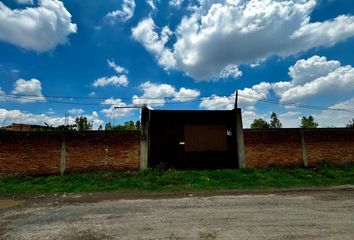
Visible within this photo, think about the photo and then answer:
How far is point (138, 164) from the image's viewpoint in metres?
13.0

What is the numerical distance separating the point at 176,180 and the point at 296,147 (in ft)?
23.3

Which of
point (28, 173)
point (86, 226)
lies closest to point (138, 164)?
point (28, 173)

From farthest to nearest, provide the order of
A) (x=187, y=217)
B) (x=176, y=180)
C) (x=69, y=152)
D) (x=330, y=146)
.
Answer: (x=330, y=146) → (x=69, y=152) → (x=176, y=180) → (x=187, y=217)

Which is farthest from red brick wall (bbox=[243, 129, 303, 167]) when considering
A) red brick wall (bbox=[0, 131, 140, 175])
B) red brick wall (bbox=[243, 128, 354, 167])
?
red brick wall (bbox=[0, 131, 140, 175])

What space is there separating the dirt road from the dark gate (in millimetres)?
4917

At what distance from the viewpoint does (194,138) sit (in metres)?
13.9

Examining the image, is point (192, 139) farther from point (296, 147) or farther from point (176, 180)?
point (296, 147)

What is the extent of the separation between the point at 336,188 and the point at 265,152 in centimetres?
441

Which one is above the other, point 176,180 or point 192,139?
point 192,139

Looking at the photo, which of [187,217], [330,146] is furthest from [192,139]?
[187,217]

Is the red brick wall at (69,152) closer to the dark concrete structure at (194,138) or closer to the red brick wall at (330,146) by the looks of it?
the dark concrete structure at (194,138)

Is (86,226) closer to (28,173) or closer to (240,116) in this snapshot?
(28,173)

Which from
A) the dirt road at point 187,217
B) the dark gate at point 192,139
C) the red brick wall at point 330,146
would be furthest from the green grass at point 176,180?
the dirt road at point 187,217

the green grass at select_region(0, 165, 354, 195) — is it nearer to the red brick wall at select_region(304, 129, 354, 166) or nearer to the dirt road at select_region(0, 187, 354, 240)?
the red brick wall at select_region(304, 129, 354, 166)
